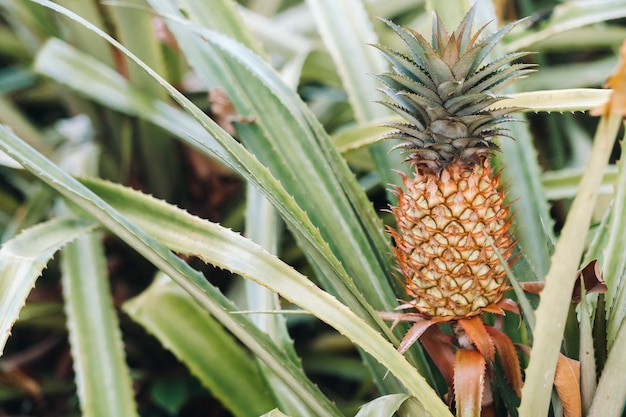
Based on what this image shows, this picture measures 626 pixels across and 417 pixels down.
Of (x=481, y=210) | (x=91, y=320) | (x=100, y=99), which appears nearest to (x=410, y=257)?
(x=481, y=210)

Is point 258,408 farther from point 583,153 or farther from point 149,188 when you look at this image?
point 583,153

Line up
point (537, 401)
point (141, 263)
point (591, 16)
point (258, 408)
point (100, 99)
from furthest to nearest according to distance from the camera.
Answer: point (141, 263) → point (100, 99) → point (591, 16) → point (258, 408) → point (537, 401)

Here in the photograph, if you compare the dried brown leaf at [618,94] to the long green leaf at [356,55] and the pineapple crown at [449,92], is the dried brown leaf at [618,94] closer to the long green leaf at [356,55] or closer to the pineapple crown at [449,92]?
the pineapple crown at [449,92]

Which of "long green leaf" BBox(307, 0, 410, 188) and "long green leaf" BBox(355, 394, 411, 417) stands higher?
"long green leaf" BBox(307, 0, 410, 188)

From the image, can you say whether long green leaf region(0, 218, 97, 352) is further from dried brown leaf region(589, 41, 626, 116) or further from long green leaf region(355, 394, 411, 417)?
dried brown leaf region(589, 41, 626, 116)

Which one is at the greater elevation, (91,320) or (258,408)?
(91,320)

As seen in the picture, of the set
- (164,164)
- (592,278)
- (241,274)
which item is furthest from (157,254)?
(164,164)

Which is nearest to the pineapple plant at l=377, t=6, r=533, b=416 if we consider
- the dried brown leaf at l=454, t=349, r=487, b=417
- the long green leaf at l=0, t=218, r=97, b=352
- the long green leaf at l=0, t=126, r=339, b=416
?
the dried brown leaf at l=454, t=349, r=487, b=417

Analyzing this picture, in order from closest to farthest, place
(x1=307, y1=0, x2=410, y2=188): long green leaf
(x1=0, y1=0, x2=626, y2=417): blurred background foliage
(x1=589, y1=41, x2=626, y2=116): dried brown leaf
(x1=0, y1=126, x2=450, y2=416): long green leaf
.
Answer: (x1=589, y1=41, x2=626, y2=116): dried brown leaf < (x1=0, y1=126, x2=450, y2=416): long green leaf < (x1=307, y1=0, x2=410, y2=188): long green leaf < (x1=0, y1=0, x2=626, y2=417): blurred background foliage
